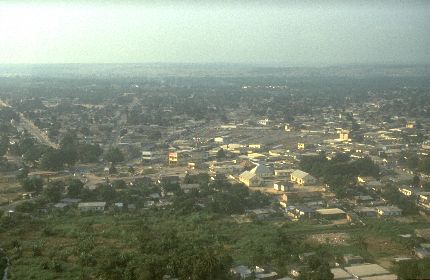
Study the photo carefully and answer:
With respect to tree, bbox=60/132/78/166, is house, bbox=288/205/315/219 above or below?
above

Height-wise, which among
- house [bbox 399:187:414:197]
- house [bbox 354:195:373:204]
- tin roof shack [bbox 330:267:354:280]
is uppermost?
tin roof shack [bbox 330:267:354:280]

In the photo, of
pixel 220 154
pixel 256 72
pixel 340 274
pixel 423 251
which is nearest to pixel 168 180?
pixel 220 154

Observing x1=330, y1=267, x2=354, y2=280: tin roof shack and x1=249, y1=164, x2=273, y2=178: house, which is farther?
x1=249, y1=164, x2=273, y2=178: house

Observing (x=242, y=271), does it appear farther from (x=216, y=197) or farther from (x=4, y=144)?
(x=4, y=144)

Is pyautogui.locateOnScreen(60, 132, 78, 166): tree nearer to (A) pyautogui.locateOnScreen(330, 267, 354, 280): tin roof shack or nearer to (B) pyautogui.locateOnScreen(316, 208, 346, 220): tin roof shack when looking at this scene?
(B) pyautogui.locateOnScreen(316, 208, 346, 220): tin roof shack

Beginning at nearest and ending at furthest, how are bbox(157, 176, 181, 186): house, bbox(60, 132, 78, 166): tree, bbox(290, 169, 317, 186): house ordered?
bbox(157, 176, 181, 186): house → bbox(290, 169, 317, 186): house → bbox(60, 132, 78, 166): tree

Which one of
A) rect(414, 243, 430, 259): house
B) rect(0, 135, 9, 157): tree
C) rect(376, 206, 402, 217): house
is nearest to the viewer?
rect(414, 243, 430, 259): house

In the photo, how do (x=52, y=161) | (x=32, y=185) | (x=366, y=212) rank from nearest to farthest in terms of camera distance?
(x=366, y=212) < (x=32, y=185) < (x=52, y=161)

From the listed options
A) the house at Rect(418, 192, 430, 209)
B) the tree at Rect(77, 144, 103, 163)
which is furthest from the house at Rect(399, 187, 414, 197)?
the tree at Rect(77, 144, 103, 163)
